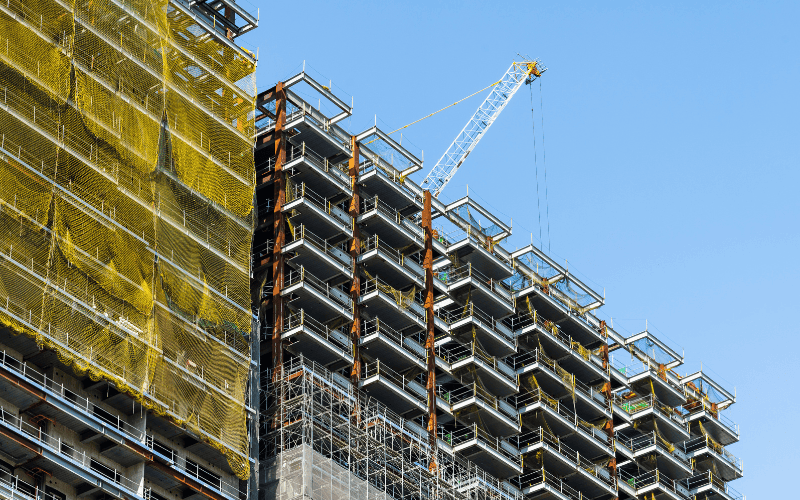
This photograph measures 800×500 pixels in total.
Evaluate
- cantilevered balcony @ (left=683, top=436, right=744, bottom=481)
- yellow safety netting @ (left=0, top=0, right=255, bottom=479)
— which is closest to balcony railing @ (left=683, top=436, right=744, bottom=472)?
cantilevered balcony @ (left=683, top=436, right=744, bottom=481)

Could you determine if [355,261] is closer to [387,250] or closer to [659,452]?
[387,250]

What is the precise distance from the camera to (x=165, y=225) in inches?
3698

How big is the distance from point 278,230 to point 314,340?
340 inches

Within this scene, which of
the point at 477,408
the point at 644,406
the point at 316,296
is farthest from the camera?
the point at 644,406

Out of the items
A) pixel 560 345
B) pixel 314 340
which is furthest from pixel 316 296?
pixel 560 345

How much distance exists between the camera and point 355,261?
113m

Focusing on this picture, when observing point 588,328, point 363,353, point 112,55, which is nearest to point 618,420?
point 588,328

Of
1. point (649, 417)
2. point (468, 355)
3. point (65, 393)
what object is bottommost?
point (65, 393)

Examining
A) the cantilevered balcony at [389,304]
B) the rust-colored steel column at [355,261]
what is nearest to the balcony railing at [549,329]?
the cantilevered balcony at [389,304]

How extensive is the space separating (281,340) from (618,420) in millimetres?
39519

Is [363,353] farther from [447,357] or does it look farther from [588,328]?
[588,328]

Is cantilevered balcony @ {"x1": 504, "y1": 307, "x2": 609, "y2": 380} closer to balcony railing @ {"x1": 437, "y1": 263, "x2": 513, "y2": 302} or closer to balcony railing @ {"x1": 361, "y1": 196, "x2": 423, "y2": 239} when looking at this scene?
balcony railing @ {"x1": 437, "y1": 263, "x2": 513, "y2": 302}

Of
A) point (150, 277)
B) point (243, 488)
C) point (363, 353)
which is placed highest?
point (363, 353)

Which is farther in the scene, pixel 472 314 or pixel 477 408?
pixel 472 314
